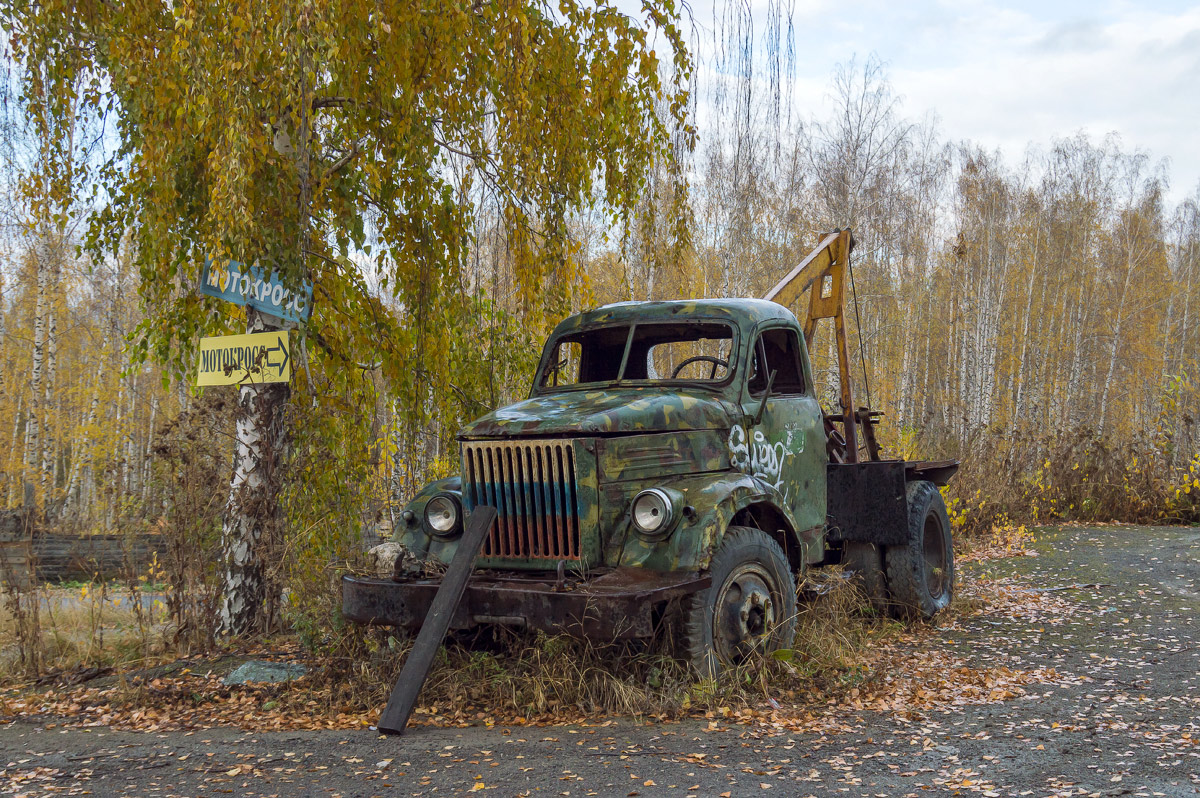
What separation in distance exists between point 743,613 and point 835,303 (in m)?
4.20

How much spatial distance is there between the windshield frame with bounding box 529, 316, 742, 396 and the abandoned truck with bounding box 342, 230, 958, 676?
12mm

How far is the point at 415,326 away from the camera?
20.7 feet

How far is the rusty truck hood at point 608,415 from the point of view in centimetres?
514

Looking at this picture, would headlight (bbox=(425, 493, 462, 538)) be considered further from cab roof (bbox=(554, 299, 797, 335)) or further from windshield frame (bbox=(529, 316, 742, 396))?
cab roof (bbox=(554, 299, 797, 335))

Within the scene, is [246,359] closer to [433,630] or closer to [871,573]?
[433,630]

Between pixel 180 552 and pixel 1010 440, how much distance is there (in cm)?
1231

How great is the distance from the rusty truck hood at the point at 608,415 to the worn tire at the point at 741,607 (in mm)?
718

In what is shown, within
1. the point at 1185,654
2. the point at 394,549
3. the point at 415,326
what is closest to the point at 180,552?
the point at 394,549

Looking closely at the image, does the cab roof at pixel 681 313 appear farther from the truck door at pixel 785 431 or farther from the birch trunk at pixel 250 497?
the birch trunk at pixel 250 497

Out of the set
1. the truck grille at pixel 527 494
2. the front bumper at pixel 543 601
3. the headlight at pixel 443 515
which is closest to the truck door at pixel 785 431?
the truck grille at pixel 527 494

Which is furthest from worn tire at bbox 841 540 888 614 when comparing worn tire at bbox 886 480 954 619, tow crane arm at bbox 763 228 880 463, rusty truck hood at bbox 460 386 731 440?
rusty truck hood at bbox 460 386 731 440

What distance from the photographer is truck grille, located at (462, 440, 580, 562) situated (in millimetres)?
5082

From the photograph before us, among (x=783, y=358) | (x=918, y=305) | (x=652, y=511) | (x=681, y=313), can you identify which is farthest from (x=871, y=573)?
(x=918, y=305)

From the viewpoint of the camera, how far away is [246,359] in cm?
583
